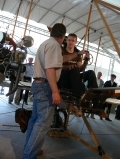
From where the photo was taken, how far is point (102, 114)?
2.26 meters

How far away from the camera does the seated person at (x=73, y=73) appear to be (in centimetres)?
215

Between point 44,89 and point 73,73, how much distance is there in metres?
0.66

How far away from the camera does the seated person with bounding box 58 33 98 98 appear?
84.7 inches

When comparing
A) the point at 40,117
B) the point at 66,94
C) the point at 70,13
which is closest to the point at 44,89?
the point at 40,117

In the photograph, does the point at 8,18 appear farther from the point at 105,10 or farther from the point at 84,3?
the point at 105,10

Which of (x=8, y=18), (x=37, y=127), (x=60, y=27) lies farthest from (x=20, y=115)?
(x=8, y=18)

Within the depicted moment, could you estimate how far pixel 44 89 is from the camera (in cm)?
171

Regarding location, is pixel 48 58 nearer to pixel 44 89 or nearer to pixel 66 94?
pixel 44 89

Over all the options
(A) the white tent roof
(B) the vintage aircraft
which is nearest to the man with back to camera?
(B) the vintage aircraft

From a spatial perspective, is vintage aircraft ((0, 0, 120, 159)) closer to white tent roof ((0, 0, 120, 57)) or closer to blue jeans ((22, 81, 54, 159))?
blue jeans ((22, 81, 54, 159))

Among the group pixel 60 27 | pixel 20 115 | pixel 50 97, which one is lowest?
pixel 20 115

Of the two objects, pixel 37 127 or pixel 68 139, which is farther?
pixel 68 139

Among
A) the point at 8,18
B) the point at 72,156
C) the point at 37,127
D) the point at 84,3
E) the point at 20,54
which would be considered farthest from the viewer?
the point at 8,18

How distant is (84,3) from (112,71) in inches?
381
